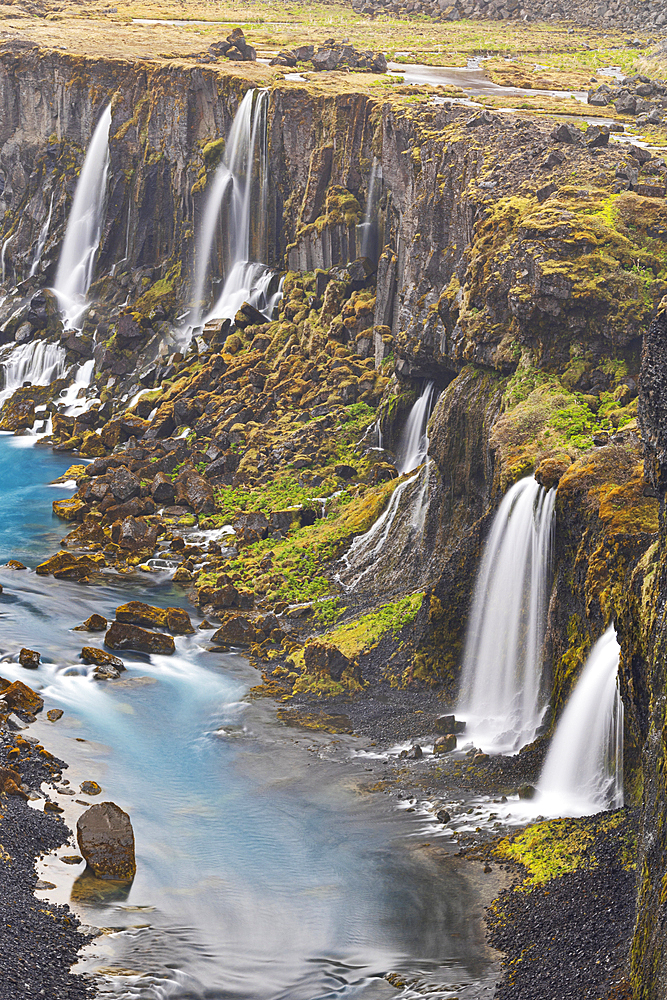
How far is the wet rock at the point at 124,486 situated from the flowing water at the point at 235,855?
10.5 m

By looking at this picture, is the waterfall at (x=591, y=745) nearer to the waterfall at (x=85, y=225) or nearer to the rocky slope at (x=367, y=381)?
the rocky slope at (x=367, y=381)

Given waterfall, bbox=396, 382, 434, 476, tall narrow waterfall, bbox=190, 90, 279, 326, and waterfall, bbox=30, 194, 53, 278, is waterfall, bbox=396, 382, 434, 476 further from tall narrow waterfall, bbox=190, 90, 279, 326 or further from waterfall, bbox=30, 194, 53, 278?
waterfall, bbox=30, 194, 53, 278

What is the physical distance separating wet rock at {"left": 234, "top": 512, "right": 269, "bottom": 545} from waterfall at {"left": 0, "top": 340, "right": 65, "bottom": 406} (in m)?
23.1

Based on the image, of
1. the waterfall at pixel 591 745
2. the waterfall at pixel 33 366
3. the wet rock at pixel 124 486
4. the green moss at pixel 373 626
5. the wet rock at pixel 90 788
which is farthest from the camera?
the waterfall at pixel 33 366

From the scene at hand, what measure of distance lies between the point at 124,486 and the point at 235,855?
22476 mm

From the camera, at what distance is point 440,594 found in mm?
28031

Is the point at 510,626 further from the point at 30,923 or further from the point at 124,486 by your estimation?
the point at 124,486

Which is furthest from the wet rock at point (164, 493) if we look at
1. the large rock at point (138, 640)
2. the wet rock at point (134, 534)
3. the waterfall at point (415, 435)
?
the large rock at point (138, 640)

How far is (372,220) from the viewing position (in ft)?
157

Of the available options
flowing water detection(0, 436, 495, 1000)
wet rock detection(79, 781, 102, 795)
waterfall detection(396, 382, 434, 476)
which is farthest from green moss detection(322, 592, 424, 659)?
wet rock detection(79, 781, 102, 795)

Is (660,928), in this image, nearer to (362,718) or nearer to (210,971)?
(210,971)

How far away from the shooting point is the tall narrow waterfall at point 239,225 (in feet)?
177

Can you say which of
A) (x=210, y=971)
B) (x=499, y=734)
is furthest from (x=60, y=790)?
(x=499, y=734)

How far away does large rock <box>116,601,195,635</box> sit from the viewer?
32.8 m
